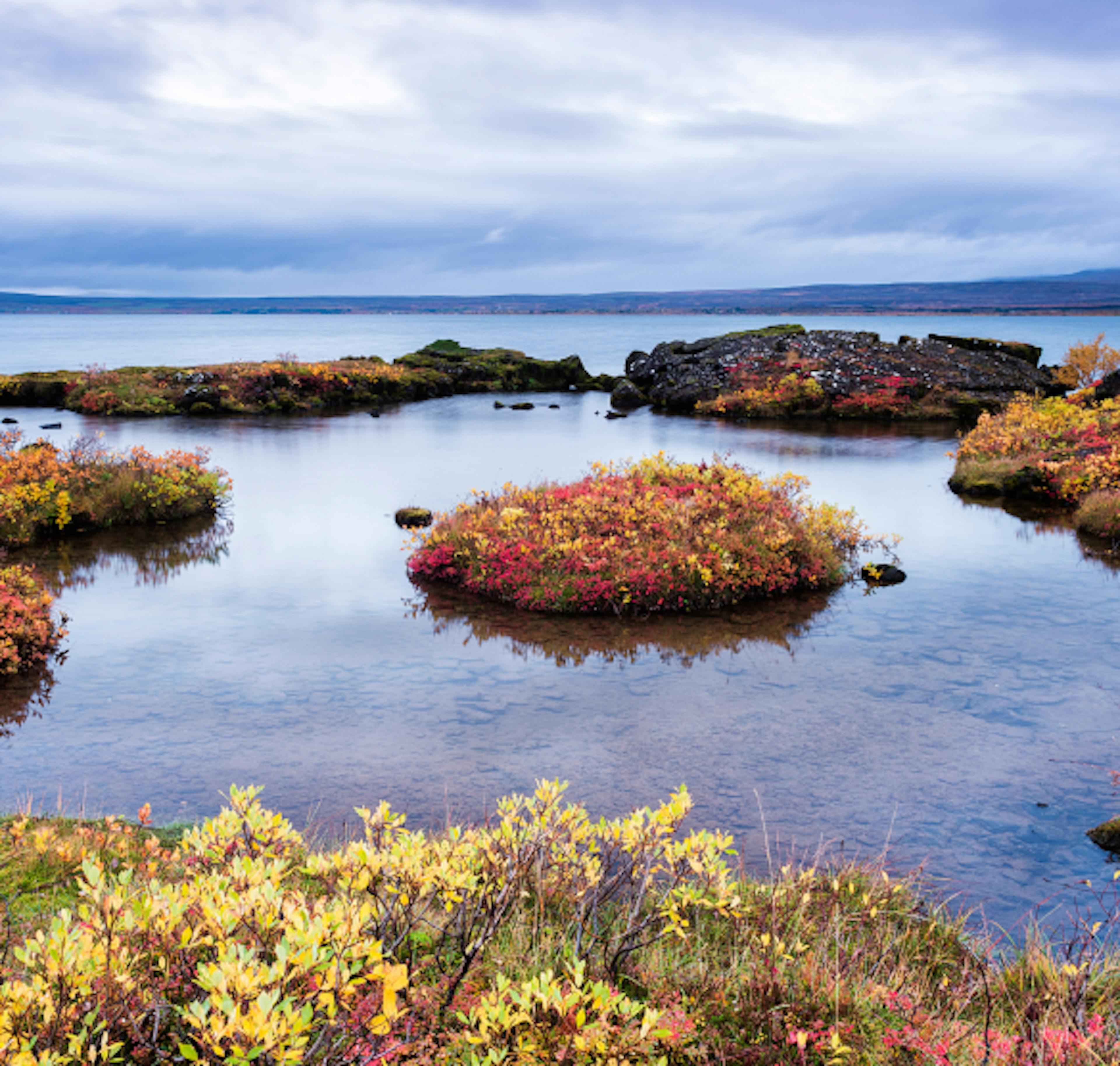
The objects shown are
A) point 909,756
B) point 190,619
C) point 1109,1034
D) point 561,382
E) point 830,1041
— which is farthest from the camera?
point 561,382

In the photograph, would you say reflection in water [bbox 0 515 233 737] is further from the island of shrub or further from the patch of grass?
the patch of grass

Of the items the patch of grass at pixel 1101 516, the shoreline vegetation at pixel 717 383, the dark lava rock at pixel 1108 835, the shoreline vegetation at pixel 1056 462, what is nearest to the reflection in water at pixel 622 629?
the dark lava rock at pixel 1108 835

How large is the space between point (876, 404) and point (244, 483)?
2693 centimetres

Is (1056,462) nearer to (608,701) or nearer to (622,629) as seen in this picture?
(622,629)

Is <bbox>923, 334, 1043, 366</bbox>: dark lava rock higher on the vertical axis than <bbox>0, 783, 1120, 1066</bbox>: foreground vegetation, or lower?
higher

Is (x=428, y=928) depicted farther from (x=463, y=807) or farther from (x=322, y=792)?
(x=322, y=792)

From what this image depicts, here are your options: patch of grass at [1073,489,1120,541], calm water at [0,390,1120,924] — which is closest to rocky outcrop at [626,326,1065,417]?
patch of grass at [1073,489,1120,541]

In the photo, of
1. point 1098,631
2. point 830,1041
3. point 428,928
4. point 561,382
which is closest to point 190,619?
point 428,928

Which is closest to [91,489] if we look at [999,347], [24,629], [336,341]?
[24,629]

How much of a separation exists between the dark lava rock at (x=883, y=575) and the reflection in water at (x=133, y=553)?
1136 centimetres

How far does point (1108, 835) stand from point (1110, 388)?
85.6ft

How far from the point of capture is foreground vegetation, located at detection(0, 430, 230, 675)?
16.6m

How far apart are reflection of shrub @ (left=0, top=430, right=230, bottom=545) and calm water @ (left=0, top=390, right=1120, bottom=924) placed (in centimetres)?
94

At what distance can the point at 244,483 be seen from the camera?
22.8 m
